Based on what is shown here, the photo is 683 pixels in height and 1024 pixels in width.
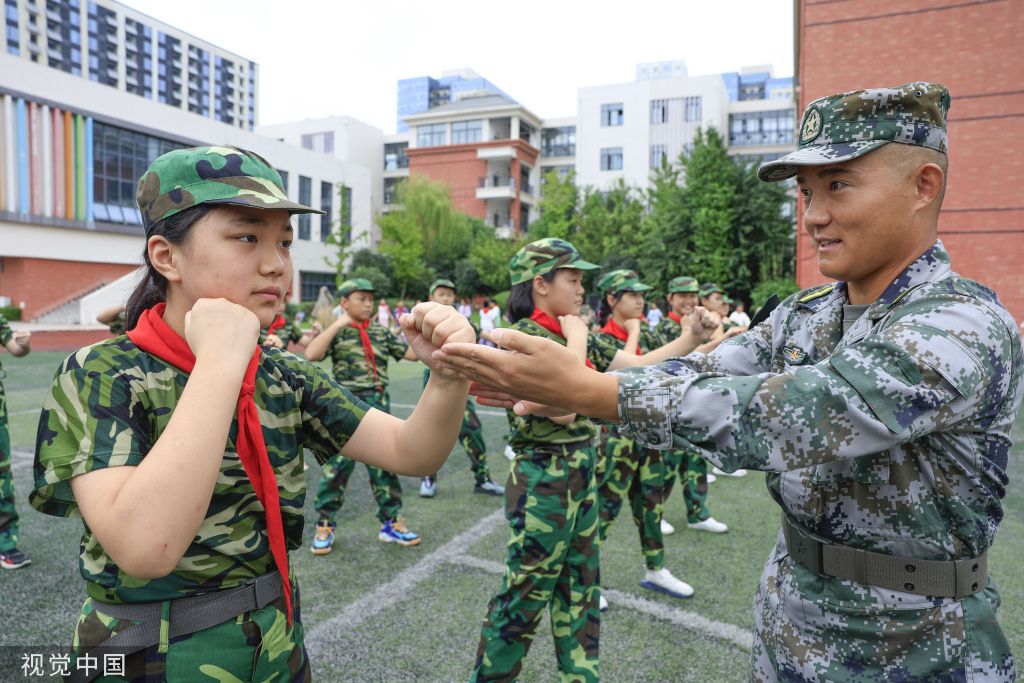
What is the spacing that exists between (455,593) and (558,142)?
55143mm

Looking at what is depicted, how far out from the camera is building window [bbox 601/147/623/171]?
49.7m

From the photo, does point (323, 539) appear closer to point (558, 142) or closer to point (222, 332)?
point (222, 332)

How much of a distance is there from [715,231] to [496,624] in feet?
87.6

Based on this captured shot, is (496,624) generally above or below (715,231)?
below

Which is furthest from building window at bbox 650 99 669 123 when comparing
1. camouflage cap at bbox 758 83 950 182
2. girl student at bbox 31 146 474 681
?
girl student at bbox 31 146 474 681

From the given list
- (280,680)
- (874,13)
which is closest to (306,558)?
(280,680)

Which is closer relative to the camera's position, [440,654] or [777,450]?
[777,450]

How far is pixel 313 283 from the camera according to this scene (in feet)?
155

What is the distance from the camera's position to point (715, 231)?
2758 centimetres

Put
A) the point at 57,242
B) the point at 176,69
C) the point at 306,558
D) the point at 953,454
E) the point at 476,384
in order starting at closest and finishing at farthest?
1. the point at 953,454
2. the point at 476,384
3. the point at 306,558
4. the point at 57,242
5. the point at 176,69

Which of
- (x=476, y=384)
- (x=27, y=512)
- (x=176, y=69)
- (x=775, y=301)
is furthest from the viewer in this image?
(x=176, y=69)

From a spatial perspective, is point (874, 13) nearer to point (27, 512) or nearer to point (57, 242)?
point (27, 512)

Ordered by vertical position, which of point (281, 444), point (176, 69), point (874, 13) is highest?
point (176, 69)

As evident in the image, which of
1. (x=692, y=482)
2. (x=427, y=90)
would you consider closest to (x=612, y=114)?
(x=692, y=482)
